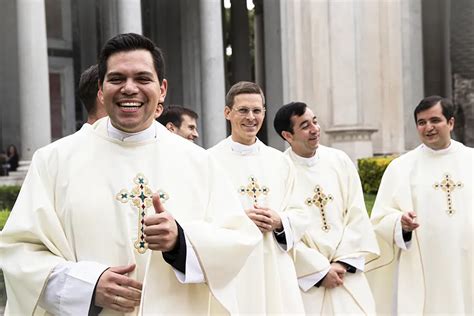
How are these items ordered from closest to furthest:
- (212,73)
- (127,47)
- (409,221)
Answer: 1. (127,47)
2. (409,221)
3. (212,73)

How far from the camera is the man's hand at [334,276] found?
5.32 m

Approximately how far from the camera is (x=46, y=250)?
3.02 metres

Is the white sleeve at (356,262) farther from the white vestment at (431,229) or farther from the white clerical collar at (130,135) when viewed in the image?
the white clerical collar at (130,135)

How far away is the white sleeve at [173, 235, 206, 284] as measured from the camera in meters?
2.91

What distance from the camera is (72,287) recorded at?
2.87 metres

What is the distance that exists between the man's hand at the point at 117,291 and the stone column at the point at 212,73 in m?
15.0

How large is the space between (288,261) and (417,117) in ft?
6.04

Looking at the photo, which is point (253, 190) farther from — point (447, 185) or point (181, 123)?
point (447, 185)

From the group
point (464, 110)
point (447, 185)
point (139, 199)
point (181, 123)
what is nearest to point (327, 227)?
point (447, 185)

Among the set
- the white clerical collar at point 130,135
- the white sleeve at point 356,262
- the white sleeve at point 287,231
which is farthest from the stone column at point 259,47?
the white clerical collar at point 130,135

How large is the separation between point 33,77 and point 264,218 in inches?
473

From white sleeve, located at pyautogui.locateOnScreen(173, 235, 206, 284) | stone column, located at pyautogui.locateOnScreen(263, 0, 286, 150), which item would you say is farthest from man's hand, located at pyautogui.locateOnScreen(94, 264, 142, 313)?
stone column, located at pyautogui.locateOnScreen(263, 0, 286, 150)

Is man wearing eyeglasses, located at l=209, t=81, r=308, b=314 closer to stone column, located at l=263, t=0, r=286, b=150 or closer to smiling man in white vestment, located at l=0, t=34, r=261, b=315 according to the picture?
smiling man in white vestment, located at l=0, t=34, r=261, b=315

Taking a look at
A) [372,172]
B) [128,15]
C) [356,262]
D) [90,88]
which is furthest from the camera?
[128,15]
